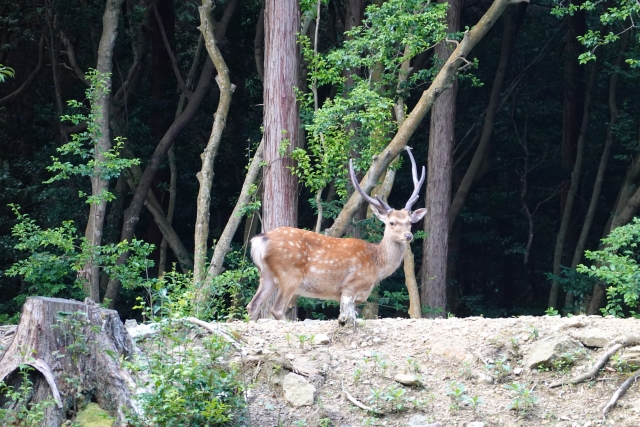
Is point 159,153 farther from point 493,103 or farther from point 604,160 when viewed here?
point 604,160

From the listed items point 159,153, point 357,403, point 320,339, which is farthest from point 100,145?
point 357,403

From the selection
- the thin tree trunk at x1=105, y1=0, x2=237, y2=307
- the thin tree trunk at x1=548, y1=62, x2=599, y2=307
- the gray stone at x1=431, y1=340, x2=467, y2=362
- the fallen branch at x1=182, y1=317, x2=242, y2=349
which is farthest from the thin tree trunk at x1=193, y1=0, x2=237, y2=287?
the thin tree trunk at x1=548, y1=62, x2=599, y2=307

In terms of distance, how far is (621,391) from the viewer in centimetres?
755

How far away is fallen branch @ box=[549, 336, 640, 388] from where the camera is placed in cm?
779

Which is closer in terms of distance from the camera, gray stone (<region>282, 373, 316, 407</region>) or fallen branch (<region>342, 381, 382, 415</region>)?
fallen branch (<region>342, 381, 382, 415</region>)

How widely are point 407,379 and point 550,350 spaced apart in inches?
50.1

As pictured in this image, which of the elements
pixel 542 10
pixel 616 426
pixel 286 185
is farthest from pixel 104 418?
pixel 542 10

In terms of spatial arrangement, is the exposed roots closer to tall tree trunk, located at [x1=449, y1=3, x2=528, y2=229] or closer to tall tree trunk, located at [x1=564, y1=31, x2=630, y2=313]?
tall tree trunk, located at [x1=564, y1=31, x2=630, y2=313]

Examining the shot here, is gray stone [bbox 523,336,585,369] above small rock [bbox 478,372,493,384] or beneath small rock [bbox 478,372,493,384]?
above

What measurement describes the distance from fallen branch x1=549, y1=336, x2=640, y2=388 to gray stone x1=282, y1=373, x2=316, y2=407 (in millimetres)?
1977

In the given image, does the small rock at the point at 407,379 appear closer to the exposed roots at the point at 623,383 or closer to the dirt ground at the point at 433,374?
the dirt ground at the point at 433,374

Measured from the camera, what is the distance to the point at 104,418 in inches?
267

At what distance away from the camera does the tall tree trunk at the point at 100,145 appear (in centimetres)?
1366

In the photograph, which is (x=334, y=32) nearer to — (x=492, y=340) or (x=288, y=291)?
(x=288, y=291)
